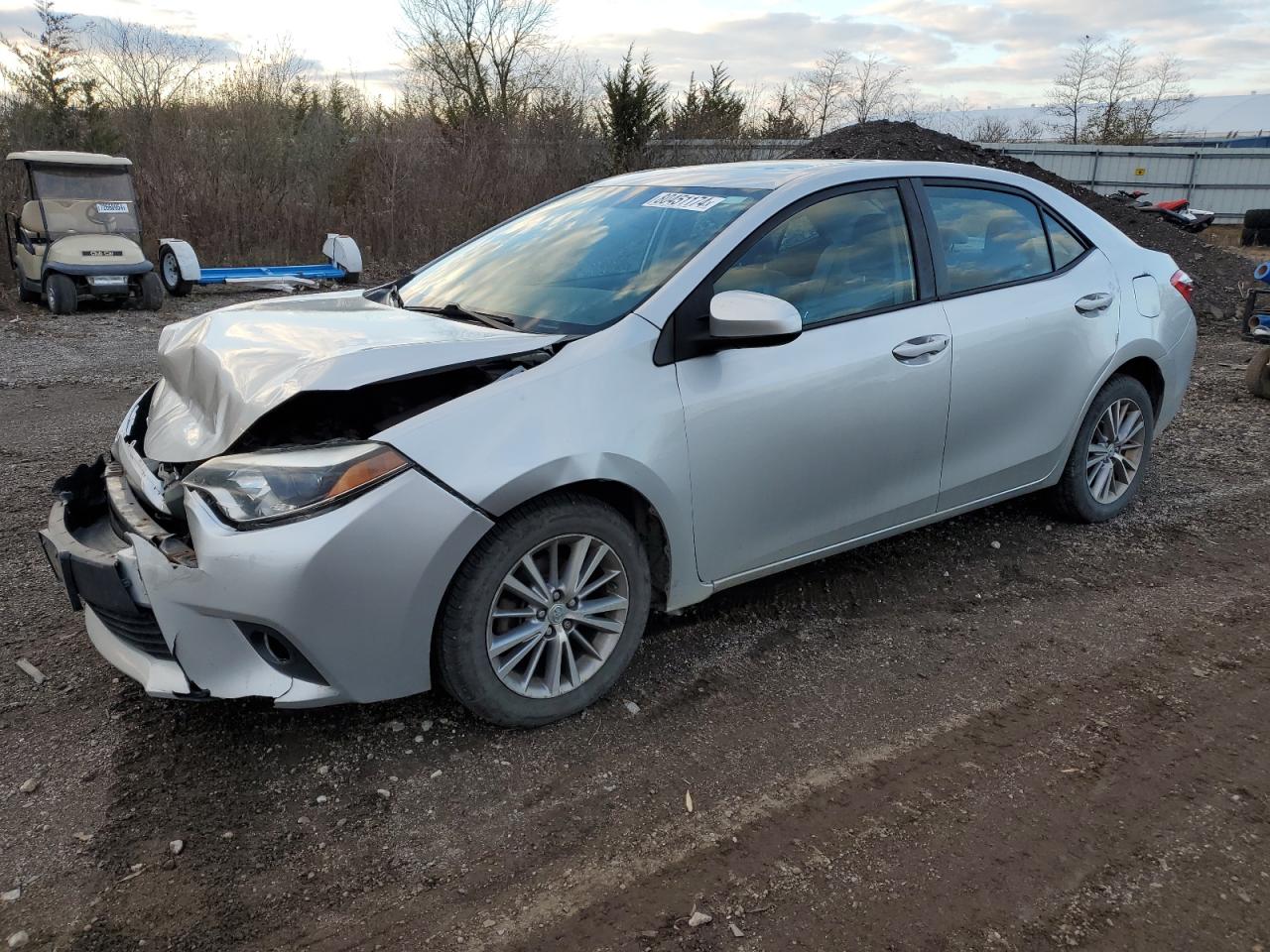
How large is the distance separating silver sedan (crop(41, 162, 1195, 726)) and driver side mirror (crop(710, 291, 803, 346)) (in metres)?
0.01

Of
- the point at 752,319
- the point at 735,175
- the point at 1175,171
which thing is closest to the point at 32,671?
the point at 752,319

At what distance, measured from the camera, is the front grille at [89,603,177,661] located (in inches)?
105

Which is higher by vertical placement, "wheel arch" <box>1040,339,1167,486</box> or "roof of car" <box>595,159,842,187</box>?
"roof of car" <box>595,159,842,187</box>

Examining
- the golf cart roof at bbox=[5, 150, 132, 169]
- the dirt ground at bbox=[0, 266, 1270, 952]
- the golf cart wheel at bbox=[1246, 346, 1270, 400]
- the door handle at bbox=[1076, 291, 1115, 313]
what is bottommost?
the dirt ground at bbox=[0, 266, 1270, 952]

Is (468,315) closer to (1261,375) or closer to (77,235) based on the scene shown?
(1261,375)

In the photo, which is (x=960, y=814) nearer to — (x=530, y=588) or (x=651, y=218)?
(x=530, y=588)

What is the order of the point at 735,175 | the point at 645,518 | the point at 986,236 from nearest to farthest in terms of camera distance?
the point at 645,518
the point at 735,175
the point at 986,236

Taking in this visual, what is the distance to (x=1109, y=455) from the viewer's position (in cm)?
470

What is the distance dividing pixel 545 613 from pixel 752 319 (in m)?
1.13

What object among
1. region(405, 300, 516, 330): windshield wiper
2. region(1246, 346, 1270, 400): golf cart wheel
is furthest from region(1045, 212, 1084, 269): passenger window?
region(1246, 346, 1270, 400): golf cart wheel

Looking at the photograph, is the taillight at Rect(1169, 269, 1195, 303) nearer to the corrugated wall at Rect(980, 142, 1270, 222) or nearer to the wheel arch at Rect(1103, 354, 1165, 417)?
the wheel arch at Rect(1103, 354, 1165, 417)

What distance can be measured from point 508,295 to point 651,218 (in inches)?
24.9

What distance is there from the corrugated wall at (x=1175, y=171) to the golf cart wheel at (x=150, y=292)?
71.1ft

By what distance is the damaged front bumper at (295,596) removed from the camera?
2.47 metres
